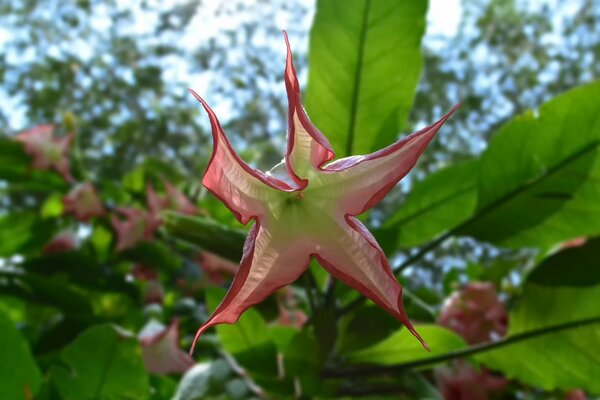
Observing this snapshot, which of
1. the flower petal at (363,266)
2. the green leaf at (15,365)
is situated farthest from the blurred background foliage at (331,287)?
the flower petal at (363,266)

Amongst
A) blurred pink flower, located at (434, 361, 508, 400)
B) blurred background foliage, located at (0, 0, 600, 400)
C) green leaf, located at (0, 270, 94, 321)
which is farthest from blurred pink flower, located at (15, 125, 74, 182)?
blurred pink flower, located at (434, 361, 508, 400)

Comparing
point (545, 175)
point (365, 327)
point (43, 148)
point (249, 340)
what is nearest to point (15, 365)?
point (249, 340)

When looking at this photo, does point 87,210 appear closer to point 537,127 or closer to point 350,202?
point 537,127

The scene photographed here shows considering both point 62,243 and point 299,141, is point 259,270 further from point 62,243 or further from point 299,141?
point 62,243

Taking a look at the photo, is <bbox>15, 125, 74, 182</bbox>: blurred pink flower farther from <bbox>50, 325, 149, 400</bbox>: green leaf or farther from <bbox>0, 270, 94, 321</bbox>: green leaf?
<bbox>50, 325, 149, 400</bbox>: green leaf

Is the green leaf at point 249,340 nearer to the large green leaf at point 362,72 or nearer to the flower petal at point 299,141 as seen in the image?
the large green leaf at point 362,72

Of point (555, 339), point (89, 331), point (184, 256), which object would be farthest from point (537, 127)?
point (184, 256)
